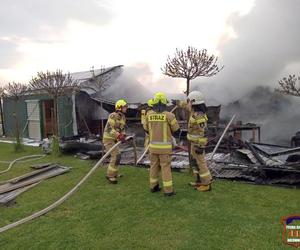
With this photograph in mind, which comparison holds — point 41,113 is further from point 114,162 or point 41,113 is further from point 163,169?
point 163,169

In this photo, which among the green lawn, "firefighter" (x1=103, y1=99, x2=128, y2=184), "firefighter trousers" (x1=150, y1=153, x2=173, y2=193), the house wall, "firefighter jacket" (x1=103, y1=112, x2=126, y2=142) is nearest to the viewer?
the green lawn

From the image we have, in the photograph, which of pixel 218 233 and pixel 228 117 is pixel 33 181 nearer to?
pixel 218 233

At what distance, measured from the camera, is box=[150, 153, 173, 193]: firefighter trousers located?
16.8 ft

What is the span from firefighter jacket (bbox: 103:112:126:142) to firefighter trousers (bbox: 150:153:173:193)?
129cm

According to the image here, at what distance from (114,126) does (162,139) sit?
148 cm

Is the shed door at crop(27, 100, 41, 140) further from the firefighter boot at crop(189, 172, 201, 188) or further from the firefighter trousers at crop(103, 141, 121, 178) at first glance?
the firefighter boot at crop(189, 172, 201, 188)

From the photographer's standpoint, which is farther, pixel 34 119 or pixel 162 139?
pixel 34 119

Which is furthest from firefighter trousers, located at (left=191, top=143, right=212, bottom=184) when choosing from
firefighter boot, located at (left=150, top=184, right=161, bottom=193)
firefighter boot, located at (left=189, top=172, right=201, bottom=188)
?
firefighter boot, located at (left=150, top=184, right=161, bottom=193)

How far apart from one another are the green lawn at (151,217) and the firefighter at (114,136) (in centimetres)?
26

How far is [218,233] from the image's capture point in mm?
3719

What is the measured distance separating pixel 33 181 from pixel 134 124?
5.92 meters

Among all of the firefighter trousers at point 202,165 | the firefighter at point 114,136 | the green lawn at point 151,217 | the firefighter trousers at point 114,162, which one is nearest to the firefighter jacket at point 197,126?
the firefighter trousers at point 202,165

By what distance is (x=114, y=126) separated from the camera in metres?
6.31

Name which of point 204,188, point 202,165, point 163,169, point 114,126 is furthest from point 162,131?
point 114,126
